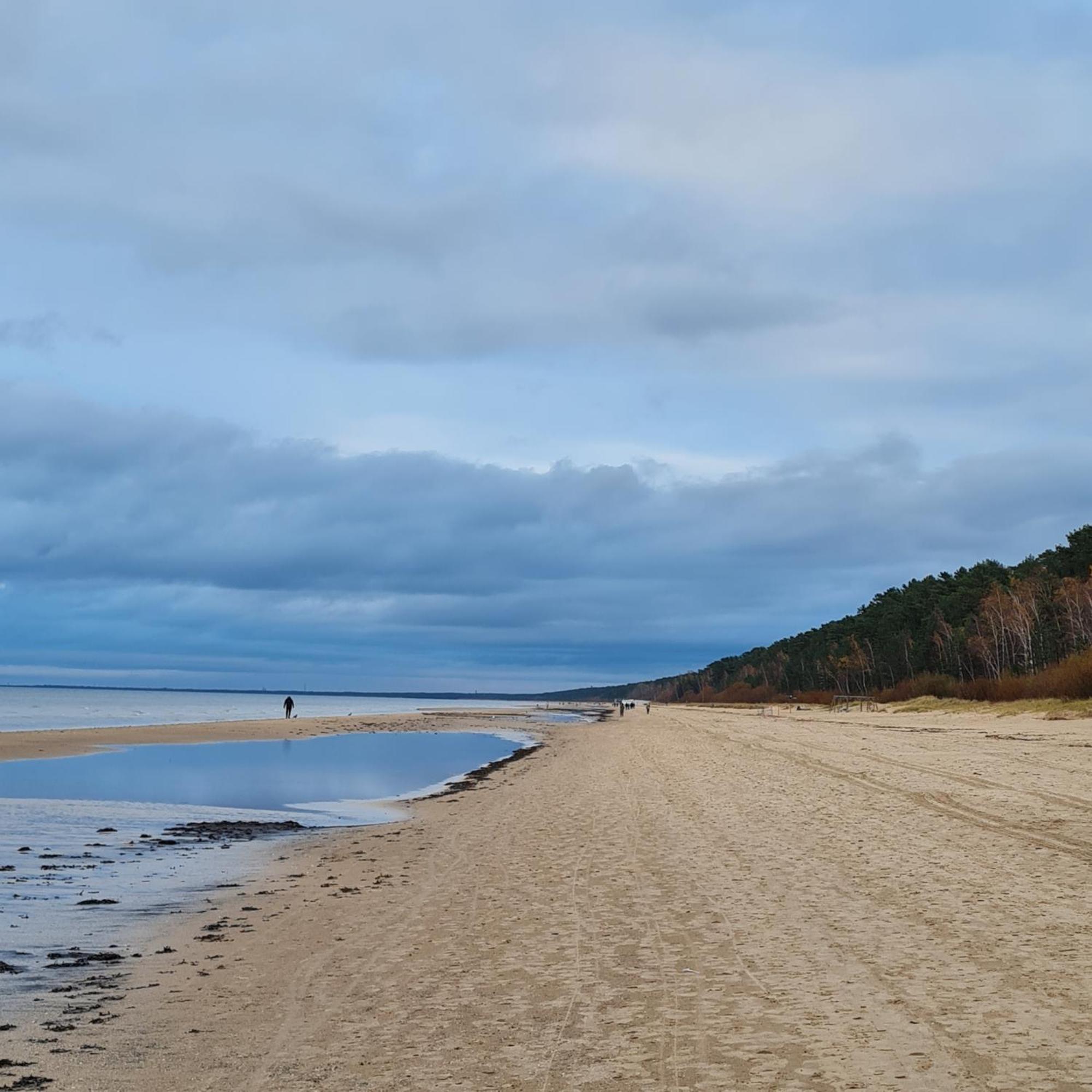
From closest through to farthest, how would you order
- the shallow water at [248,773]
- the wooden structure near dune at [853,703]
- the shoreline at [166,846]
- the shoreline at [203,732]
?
the shoreline at [166,846] < the shallow water at [248,773] < the shoreline at [203,732] < the wooden structure near dune at [853,703]

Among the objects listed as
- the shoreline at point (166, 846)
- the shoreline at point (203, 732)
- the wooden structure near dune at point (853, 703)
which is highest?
the shoreline at point (203, 732)

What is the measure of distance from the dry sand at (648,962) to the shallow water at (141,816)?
1.23 m

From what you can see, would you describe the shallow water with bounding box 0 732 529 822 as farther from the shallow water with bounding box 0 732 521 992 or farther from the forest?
the forest

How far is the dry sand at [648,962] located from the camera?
659cm

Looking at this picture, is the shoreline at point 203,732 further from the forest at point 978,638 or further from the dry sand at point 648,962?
the forest at point 978,638

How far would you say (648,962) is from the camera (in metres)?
9.19

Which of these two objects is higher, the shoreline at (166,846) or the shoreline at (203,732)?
the shoreline at (203,732)

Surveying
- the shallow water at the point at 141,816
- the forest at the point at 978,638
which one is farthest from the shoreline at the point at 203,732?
the forest at the point at 978,638

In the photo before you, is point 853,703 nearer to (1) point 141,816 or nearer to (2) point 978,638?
(2) point 978,638

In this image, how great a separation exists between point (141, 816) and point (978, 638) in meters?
84.8

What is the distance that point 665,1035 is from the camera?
7137 millimetres

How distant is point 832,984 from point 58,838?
15994 millimetres

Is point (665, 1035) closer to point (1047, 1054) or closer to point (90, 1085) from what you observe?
point (1047, 1054)

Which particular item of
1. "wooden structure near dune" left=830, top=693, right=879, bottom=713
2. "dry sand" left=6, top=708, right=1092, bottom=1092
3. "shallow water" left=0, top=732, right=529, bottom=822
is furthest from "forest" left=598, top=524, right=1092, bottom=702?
"dry sand" left=6, top=708, right=1092, bottom=1092
